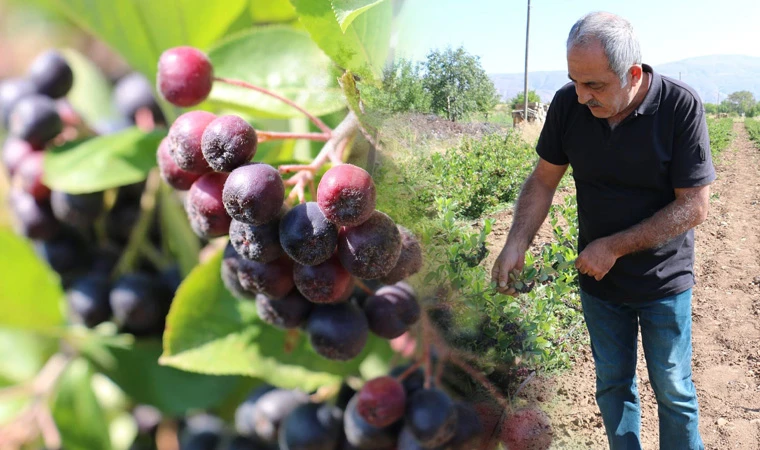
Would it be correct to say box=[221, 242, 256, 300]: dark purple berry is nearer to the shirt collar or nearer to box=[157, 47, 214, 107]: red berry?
box=[157, 47, 214, 107]: red berry

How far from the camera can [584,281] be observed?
0.80 metres

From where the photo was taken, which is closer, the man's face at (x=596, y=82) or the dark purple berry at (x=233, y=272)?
the dark purple berry at (x=233, y=272)

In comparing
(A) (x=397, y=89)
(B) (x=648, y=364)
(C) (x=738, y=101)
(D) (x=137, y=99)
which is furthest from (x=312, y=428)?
(C) (x=738, y=101)

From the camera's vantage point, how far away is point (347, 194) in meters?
0.26

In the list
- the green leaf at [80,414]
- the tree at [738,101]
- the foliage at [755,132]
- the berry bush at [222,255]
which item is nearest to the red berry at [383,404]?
the berry bush at [222,255]

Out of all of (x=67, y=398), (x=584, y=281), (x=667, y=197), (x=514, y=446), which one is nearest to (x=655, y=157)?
(x=667, y=197)

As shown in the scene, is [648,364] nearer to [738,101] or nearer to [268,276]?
[268,276]

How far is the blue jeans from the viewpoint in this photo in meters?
0.78

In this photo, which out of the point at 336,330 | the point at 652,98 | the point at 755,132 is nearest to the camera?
the point at 336,330

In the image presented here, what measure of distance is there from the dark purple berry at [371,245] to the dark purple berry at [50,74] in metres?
0.48

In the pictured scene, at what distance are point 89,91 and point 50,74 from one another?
3.5 inches

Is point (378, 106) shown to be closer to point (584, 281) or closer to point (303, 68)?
point (303, 68)

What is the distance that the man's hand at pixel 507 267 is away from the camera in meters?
0.61

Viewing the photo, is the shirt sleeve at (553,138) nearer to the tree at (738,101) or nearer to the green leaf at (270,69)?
the green leaf at (270,69)
